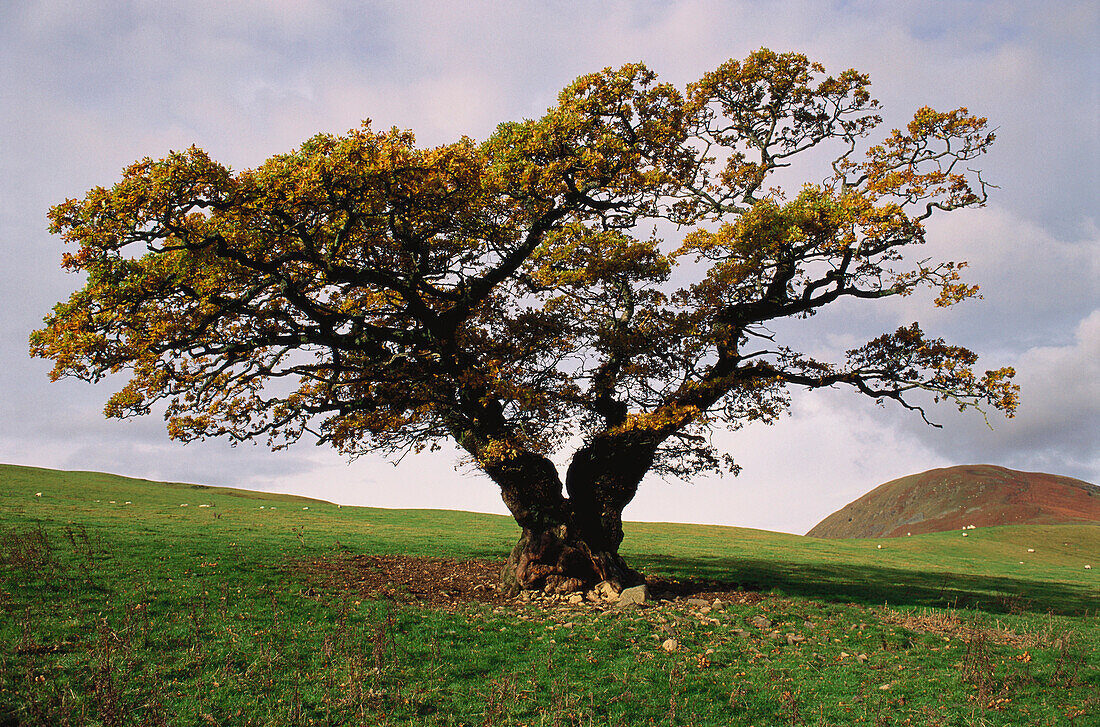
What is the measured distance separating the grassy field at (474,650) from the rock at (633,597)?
30.8 inches

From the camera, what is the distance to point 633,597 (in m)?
18.7

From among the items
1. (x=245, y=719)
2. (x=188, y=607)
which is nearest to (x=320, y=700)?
(x=245, y=719)

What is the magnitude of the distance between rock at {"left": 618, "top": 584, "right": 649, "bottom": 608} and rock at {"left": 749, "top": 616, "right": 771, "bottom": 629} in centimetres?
298

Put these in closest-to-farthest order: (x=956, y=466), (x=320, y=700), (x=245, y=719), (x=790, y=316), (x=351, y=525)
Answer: (x=245, y=719), (x=320, y=700), (x=790, y=316), (x=351, y=525), (x=956, y=466)

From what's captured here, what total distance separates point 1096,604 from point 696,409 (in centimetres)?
2275

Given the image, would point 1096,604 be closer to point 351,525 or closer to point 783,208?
point 783,208

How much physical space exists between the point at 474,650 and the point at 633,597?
6.41 meters

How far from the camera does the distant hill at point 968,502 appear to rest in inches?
2702

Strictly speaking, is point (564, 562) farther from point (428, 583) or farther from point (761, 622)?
point (761, 622)

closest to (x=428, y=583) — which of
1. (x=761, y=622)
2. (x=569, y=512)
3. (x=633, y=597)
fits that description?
(x=569, y=512)

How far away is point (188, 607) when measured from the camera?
1481cm

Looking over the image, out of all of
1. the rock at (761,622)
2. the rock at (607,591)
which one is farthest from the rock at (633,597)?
the rock at (761,622)

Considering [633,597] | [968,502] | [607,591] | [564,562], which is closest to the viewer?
[633,597]

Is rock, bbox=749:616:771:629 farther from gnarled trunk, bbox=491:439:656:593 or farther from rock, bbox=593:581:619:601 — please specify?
gnarled trunk, bbox=491:439:656:593
